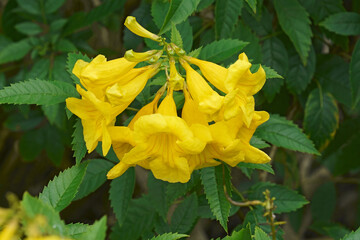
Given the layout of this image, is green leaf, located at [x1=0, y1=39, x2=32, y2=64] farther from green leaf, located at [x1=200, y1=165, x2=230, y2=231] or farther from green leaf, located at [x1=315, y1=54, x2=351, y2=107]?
green leaf, located at [x1=315, y1=54, x2=351, y2=107]

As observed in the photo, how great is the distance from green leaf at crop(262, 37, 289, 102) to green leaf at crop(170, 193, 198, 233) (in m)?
0.84

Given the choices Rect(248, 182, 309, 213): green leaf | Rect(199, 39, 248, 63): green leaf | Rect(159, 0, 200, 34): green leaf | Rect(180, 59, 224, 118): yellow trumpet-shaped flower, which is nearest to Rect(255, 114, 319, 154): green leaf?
Rect(248, 182, 309, 213): green leaf

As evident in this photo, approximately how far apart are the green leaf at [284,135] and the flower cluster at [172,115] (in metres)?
0.47

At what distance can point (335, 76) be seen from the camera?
3250mm

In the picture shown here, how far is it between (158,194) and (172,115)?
975 mm

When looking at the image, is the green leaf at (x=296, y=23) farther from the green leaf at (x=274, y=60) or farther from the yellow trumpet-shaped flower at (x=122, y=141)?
the yellow trumpet-shaped flower at (x=122, y=141)

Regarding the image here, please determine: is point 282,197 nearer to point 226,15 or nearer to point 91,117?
point 226,15

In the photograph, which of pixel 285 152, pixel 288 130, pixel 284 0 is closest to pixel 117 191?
pixel 288 130

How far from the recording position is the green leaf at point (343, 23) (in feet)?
9.36

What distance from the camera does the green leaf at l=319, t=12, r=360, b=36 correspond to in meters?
2.85

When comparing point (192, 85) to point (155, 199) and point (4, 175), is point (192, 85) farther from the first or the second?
point (4, 175)

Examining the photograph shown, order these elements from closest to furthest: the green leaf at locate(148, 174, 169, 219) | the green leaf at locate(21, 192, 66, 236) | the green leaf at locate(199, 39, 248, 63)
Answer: the green leaf at locate(21, 192, 66, 236) < the green leaf at locate(199, 39, 248, 63) < the green leaf at locate(148, 174, 169, 219)

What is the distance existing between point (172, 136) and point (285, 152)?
2081 mm

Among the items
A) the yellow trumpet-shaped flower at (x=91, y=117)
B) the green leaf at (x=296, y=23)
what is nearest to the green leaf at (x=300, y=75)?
the green leaf at (x=296, y=23)
